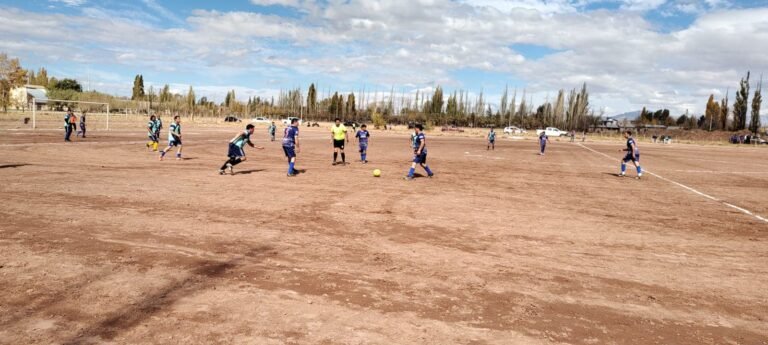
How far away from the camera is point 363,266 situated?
6238 mm

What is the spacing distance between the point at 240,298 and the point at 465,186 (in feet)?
34.2

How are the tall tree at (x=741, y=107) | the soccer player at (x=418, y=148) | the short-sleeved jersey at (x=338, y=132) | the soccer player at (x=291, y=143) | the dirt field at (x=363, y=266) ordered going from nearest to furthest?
the dirt field at (x=363, y=266), the soccer player at (x=291, y=143), the soccer player at (x=418, y=148), the short-sleeved jersey at (x=338, y=132), the tall tree at (x=741, y=107)

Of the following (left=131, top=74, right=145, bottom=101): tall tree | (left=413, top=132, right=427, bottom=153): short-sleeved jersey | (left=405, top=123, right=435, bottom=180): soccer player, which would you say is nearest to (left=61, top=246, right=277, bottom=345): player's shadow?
(left=405, top=123, right=435, bottom=180): soccer player

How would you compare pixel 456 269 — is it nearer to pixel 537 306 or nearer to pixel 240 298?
pixel 537 306

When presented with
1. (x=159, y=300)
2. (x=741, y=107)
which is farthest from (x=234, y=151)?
(x=741, y=107)

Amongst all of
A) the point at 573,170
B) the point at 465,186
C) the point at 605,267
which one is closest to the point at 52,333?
the point at 605,267

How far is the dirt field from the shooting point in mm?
4438

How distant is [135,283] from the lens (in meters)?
5.27

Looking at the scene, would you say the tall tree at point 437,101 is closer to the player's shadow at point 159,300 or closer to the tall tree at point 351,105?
the tall tree at point 351,105

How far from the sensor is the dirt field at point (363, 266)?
14.6 ft

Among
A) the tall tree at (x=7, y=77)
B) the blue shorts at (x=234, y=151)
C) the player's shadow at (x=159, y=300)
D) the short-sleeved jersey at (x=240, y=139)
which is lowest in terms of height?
the player's shadow at (x=159, y=300)

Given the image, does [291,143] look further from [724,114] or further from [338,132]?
[724,114]

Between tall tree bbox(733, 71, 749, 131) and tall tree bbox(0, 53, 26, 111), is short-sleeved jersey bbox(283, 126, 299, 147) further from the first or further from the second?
tall tree bbox(733, 71, 749, 131)

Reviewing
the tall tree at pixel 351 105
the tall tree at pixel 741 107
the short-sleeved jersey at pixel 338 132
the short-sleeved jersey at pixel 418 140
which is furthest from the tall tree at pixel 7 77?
the tall tree at pixel 741 107
